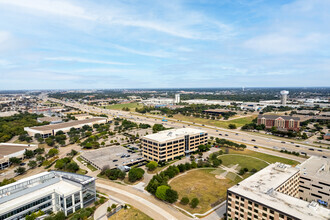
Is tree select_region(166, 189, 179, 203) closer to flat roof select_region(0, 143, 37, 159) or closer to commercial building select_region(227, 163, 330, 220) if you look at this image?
commercial building select_region(227, 163, 330, 220)

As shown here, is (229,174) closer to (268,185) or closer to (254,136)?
(268,185)

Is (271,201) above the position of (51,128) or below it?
above

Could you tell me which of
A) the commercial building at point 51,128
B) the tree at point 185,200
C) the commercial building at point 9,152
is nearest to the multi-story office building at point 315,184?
the tree at point 185,200

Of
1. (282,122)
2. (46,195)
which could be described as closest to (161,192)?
(46,195)

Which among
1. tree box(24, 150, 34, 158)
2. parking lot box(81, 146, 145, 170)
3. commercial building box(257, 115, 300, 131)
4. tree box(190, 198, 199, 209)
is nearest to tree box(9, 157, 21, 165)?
tree box(24, 150, 34, 158)

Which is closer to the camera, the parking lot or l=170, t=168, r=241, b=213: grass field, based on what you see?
l=170, t=168, r=241, b=213: grass field

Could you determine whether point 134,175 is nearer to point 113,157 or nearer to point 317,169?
point 113,157

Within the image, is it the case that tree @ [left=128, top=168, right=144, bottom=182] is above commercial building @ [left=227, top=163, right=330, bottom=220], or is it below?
below
